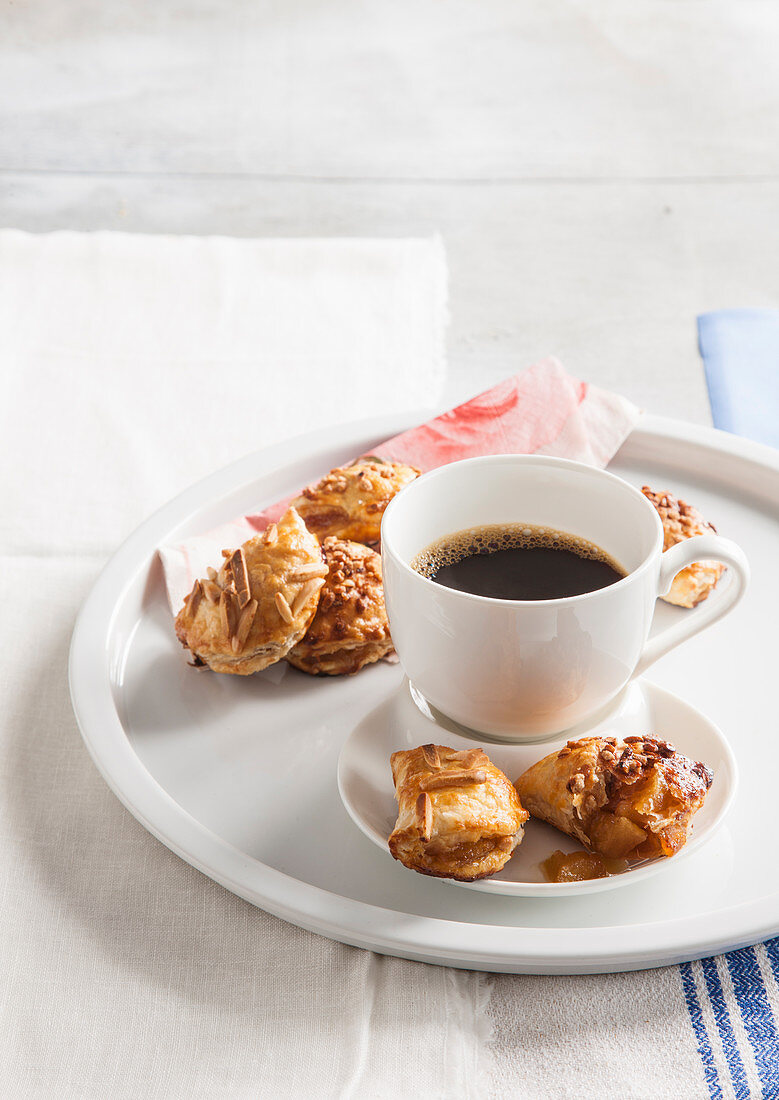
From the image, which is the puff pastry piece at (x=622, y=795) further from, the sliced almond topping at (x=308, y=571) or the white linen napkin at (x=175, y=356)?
the white linen napkin at (x=175, y=356)

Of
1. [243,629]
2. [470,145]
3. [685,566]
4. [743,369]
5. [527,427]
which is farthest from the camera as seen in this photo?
[470,145]

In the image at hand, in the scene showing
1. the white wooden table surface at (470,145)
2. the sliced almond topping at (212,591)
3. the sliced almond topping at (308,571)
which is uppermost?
the sliced almond topping at (308,571)

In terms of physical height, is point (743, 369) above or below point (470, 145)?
above

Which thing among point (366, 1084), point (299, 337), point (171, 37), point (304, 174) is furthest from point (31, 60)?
point (366, 1084)

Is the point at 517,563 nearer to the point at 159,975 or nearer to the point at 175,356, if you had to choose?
the point at 159,975

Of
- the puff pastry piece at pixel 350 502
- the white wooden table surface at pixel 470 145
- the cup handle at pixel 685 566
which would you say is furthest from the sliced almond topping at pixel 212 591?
the white wooden table surface at pixel 470 145

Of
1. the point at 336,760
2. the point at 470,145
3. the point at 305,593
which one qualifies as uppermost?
the point at 305,593

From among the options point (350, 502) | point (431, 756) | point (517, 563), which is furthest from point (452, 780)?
point (350, 502)
